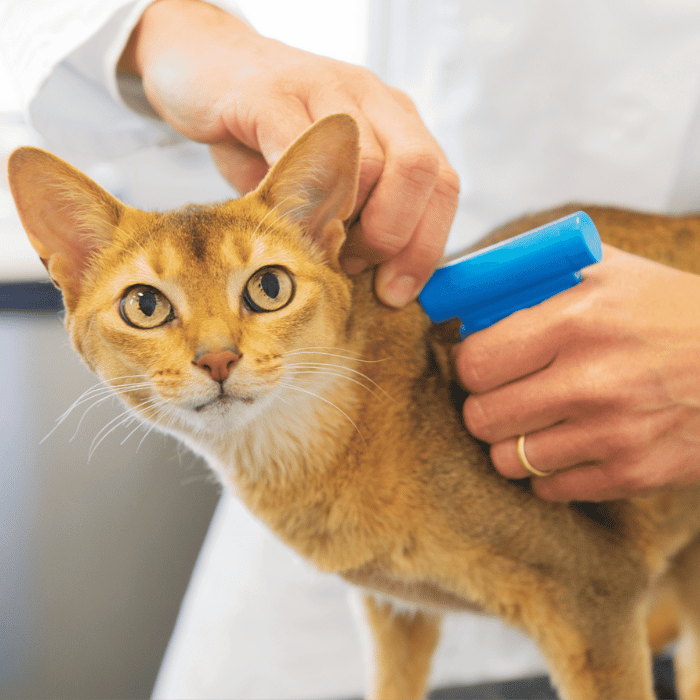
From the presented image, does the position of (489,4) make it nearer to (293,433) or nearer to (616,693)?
(293,433)

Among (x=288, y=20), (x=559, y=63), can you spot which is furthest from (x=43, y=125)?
(x=559, y=63)

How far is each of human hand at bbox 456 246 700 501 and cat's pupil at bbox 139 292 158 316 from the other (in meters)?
0.47

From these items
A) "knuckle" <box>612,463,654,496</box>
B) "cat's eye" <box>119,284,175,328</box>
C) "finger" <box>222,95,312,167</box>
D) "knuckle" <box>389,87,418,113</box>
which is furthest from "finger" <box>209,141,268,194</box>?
"knuckle" <box>612,463,654,496</box>

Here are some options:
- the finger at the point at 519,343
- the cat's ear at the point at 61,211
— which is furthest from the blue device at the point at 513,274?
the cat's ear at the point at 61,211

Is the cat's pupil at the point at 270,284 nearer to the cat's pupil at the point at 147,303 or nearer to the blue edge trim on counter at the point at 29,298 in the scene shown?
the cat's pupil at the point at 147,303

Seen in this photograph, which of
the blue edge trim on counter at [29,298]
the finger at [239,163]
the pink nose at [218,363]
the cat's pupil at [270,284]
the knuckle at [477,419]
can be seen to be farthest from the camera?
the blue edge trim on counter at [29,298]

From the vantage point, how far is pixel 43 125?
51.1 inches

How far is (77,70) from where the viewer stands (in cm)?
124

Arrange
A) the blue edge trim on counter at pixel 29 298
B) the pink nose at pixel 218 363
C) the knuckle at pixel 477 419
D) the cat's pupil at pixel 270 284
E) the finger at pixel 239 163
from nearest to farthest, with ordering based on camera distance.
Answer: the pink nose at pixel 218 363
the cat's pupil at pixel 270 284
the knuckle at pixel 477 419
the finger at pixel 239 163
the blue edge trim on counter at pixel 29 298

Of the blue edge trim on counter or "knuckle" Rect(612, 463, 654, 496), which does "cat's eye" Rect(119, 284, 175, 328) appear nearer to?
the blue edge trim on counter

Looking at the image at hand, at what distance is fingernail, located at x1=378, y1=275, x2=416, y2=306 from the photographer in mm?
888

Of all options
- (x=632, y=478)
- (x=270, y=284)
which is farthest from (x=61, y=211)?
(x=632, y=478)

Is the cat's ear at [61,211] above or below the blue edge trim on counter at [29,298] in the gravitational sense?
above

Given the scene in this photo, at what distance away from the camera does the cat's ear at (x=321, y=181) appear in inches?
30.1
